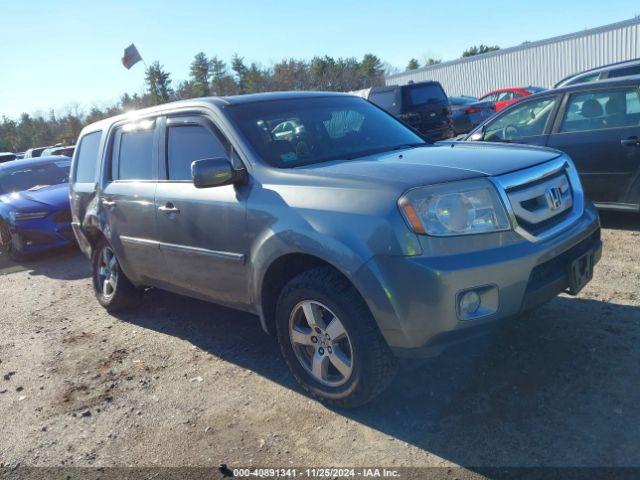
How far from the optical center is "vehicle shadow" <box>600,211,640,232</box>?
20.5 ft

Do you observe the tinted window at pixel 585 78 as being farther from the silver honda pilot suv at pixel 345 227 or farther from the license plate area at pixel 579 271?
the license plate area at pixel 579 271

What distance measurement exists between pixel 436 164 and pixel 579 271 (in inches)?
38.8

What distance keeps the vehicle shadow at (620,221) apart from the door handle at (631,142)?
0.95m

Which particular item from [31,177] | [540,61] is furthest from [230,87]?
[31,177]

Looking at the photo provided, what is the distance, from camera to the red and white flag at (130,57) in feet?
58.7

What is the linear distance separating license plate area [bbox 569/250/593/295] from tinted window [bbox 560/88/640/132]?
3130 mm

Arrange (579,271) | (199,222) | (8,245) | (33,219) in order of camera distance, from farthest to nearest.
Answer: (8,245) < (33,219) < (199,222) < (579,271)

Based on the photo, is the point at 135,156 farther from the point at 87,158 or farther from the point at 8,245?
the point at 8,245

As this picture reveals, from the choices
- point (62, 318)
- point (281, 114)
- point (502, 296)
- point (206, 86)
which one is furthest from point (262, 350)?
point (206, 86)

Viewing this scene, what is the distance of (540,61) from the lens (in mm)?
33094

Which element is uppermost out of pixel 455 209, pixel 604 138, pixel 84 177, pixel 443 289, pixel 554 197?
pixel 84 177

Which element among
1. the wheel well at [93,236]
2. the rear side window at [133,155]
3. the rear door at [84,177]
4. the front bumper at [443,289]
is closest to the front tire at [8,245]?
the rear door at [84,177]

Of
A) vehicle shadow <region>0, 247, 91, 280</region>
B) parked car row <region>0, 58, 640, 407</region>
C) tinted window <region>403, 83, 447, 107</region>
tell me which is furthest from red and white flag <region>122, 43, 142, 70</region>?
parked car row <region>0, 58, 640, 407</region>

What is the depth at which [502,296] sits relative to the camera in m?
2.83
